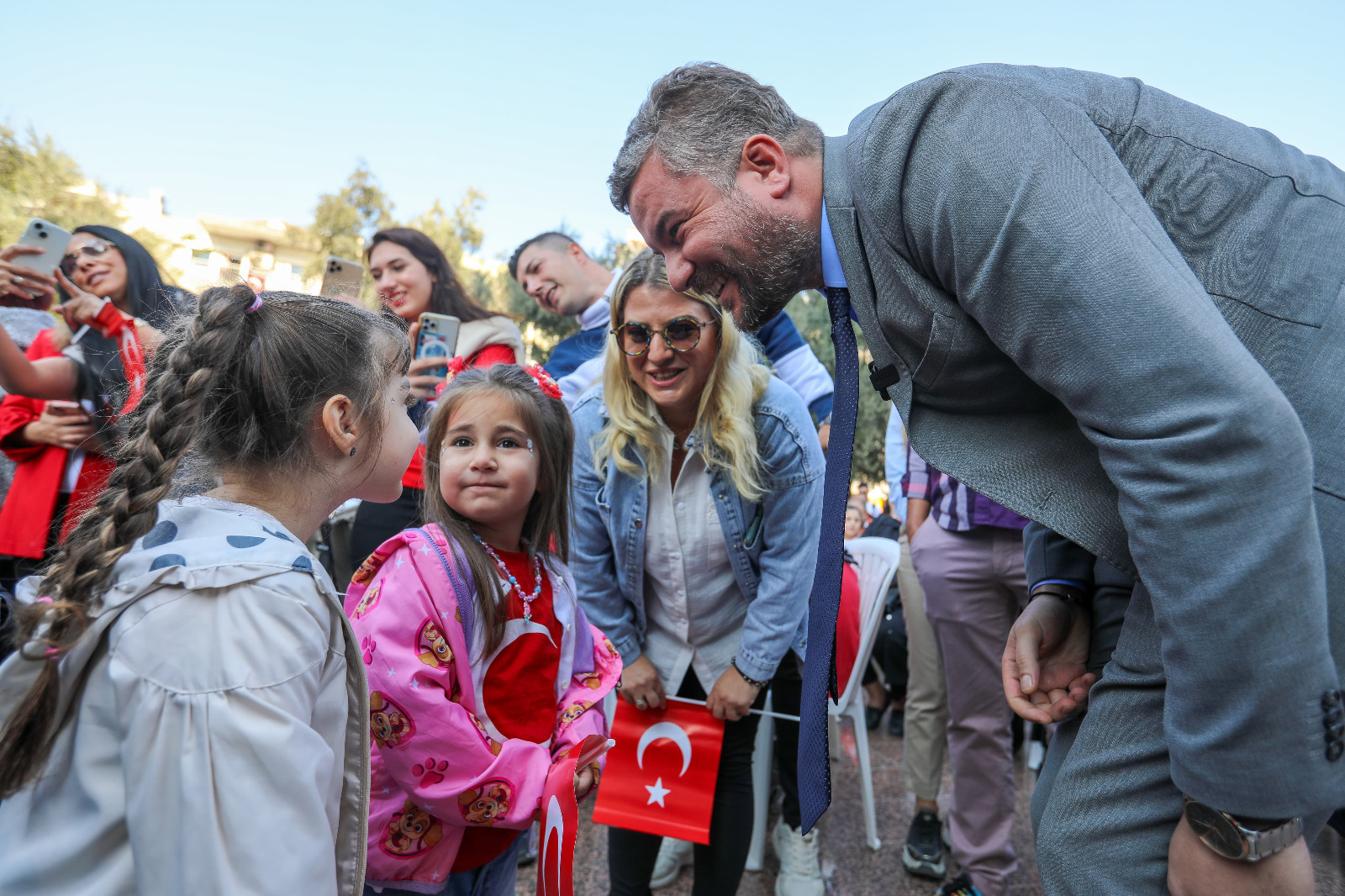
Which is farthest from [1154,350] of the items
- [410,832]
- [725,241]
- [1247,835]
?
[410,832]

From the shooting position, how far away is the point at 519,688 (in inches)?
79.1

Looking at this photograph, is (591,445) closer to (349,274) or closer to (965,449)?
(349,274)

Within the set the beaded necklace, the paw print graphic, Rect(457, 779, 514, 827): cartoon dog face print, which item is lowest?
Rect(457, 779, 514, 827): cartoon dog face print

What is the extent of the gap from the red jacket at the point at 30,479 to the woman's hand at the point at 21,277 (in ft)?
1.66

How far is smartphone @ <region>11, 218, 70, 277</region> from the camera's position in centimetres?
326

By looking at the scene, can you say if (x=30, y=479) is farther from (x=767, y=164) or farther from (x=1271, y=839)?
(x=1271, y=839)

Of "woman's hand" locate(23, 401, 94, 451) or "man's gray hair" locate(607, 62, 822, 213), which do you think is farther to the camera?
"woman's hand" locate(23, 401, 94, 451)

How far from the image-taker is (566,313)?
16.1 ft

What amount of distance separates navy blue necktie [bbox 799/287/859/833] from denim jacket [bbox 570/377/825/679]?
35.3 inches

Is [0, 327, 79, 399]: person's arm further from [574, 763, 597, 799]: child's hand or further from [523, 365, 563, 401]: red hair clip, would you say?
[574, 763, 597, 799]: child's hand

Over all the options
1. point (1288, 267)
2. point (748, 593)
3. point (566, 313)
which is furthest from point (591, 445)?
point (566, 313)

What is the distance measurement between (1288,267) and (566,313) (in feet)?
13.6

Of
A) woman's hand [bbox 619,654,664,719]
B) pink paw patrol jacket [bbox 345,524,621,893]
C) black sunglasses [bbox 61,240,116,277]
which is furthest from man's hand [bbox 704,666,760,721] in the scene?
black sunglasses [bbox 61,240,116,277]

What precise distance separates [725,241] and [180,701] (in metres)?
1.18
